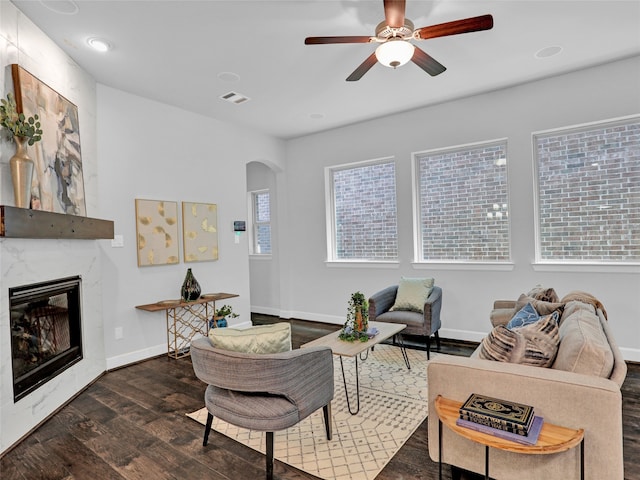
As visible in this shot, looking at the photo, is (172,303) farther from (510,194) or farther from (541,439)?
(510,194)

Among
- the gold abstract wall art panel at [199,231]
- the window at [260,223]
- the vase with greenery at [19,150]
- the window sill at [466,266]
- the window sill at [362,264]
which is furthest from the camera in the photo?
the window at [260,223]

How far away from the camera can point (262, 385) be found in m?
1.97

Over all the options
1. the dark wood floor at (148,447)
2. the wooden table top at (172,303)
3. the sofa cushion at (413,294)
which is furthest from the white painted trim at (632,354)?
the wooden table top at (172,303)

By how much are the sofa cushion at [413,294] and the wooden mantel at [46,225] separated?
3.22 metres

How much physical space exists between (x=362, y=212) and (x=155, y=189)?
2871 millimetres

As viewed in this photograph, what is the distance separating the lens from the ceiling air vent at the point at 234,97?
4281 millimetres

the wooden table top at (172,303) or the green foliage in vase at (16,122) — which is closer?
the green foliage in vase at (16,122)

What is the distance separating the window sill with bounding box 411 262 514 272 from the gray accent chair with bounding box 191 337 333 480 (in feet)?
9.88

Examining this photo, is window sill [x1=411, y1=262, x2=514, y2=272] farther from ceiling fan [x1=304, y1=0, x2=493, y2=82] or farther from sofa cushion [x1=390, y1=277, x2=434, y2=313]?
ceiling fan [x1=304, y1=0, x2=493, y2=82]

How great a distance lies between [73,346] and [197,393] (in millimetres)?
1219

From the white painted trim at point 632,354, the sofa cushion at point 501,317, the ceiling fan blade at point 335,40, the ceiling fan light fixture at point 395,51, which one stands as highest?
the ceiling fan blade at point 335,40

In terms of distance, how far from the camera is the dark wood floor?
84.3 inches

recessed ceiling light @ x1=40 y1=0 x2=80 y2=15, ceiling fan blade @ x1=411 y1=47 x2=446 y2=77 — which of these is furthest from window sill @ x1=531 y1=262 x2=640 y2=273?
recessed ceiling light @ x1=40 y1=0 x2=80 y2=15

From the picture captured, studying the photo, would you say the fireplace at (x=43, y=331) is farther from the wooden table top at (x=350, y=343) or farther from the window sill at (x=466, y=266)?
the window sill at (x=466, y=266)
